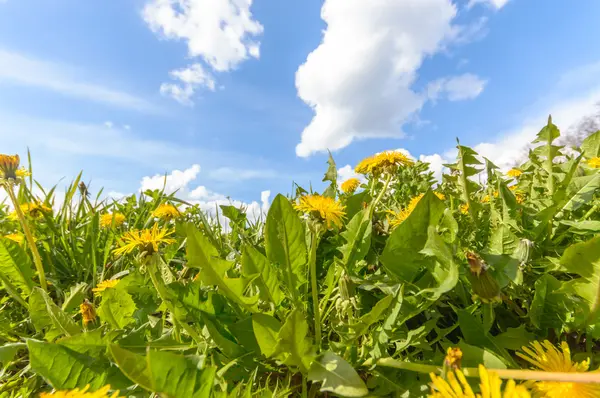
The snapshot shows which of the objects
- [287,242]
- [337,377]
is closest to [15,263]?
[287,242]

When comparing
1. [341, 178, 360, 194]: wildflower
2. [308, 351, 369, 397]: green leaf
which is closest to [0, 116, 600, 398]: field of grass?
[308, 351, 369, 397]: green leaf

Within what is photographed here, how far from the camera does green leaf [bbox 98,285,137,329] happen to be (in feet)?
3.95

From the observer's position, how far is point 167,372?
669 millimetres

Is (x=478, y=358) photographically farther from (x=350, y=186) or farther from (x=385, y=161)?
(x=350, y=186)

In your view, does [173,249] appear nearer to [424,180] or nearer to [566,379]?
[566,379]

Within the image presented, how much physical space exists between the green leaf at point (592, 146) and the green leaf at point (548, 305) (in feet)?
4.81

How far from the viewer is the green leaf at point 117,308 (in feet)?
3.95

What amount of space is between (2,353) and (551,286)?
1.48 metres

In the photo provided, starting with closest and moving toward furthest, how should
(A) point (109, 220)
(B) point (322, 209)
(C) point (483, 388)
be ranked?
(C) point (483, 388) → (B) point (322, 209) → (A) point (109, 220)

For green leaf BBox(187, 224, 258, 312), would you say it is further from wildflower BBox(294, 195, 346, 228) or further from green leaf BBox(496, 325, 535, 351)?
green leaf BBox(496, 325, 535, 351)

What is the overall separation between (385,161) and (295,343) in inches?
43.9

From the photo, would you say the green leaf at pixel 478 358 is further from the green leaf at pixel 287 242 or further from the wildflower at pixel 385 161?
the wildflower at pixel 385 161

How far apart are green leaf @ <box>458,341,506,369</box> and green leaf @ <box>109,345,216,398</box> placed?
21.0 inches

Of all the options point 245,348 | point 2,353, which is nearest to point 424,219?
point 245,348
